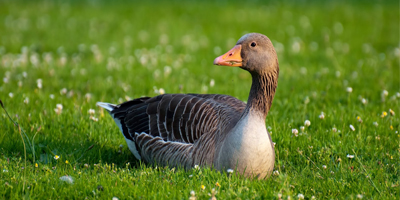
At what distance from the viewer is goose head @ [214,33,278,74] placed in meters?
4.61

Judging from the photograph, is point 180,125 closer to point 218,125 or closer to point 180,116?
point 180,116

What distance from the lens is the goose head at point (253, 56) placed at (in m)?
4.61

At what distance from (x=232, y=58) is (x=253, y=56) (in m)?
0.21

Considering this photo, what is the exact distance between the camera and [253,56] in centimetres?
461

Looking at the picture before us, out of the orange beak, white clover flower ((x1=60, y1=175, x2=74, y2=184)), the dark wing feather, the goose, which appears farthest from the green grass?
the orange beak

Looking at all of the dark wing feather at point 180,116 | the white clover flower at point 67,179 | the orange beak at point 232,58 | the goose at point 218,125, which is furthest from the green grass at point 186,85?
the orange beak at point 232,58

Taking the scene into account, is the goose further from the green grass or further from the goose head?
the green grass

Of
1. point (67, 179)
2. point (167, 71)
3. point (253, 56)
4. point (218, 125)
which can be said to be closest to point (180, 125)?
point (218, 125)

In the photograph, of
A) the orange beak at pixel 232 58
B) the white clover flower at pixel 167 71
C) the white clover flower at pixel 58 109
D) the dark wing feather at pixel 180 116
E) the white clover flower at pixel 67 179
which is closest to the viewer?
the white clover flower at pixel 67 179

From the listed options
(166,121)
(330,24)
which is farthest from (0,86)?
(330,24)

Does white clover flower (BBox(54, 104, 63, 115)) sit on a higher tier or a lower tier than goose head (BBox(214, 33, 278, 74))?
lower

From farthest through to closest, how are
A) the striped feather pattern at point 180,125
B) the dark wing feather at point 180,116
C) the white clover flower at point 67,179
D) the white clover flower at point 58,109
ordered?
the white clover flower at point 58,109
the dark wing feather at point 180,116
the striped feather pattern at point 180,125
the white clover flower at point 67,179

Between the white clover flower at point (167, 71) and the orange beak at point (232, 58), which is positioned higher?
Result: the orange beak at point (232, 58)

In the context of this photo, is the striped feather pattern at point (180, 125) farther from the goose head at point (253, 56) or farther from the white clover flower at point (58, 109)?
the white clover flower at point (58, 109)
